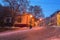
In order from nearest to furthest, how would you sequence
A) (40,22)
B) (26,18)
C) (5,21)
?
(5,21)
(26,18)
(40,22)

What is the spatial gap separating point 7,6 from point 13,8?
1.52 meters

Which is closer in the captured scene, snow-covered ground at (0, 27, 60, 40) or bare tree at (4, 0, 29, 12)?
snow-covered ground at (0, 27, 60, 40)

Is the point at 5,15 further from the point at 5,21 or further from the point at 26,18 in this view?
the point at 26,18

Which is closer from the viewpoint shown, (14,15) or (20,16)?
(14,15)

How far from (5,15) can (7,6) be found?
1626 millimetres

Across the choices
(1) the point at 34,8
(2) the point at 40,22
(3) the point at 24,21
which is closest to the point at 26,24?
(3) the point at 24,21

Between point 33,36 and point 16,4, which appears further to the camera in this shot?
point 16,4

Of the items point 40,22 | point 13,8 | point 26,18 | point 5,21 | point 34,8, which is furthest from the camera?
point 40,22

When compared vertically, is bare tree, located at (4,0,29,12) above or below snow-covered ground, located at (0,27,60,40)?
above

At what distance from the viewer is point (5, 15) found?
1273 inches

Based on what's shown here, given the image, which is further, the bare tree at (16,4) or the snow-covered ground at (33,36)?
the bare tree at (16,4)

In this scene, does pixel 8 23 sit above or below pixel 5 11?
below

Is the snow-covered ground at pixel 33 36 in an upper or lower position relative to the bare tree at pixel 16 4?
lower

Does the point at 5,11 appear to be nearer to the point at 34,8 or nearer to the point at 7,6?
the point at 7,6
